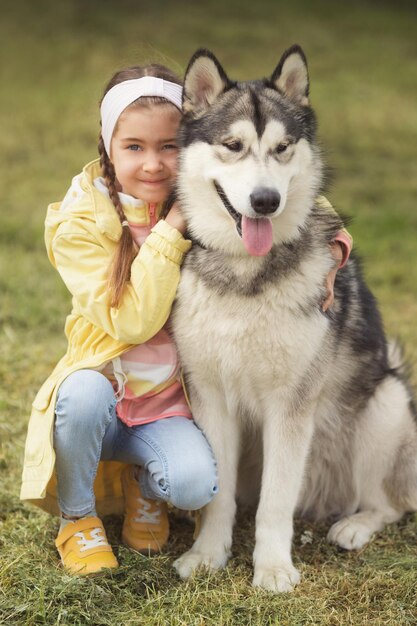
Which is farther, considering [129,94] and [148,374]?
[148,374]

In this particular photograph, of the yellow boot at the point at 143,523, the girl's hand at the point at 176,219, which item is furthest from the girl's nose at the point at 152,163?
the yellow boot at the point at 143,523

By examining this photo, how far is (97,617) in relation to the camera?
8.09 ft

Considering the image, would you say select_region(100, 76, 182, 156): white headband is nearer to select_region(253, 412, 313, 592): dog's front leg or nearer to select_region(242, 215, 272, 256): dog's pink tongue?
select_region(242, 215, 272, 256): dog's pink tongue

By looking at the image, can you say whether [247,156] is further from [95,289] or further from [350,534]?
[350,534]

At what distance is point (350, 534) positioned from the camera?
312 centimetres

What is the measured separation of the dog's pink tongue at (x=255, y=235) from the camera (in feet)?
8.55

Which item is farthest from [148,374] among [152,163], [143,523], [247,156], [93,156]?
[93,156]

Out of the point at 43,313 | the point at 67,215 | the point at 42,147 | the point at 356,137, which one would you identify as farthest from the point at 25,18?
the point at 67,215

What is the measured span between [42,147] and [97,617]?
7.75 metres

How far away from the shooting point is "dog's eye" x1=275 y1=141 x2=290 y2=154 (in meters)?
2.61

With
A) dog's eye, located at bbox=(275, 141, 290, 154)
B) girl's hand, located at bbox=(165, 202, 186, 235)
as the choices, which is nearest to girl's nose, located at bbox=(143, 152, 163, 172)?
girl's hand, located at bbox=(165, 202, 186, 235)

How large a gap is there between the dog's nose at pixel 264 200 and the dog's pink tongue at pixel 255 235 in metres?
0.10

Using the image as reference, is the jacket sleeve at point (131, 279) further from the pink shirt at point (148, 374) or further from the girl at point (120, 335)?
the pink shirt at point (148, 374)

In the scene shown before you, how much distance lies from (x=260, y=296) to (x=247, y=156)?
46 centimetres
